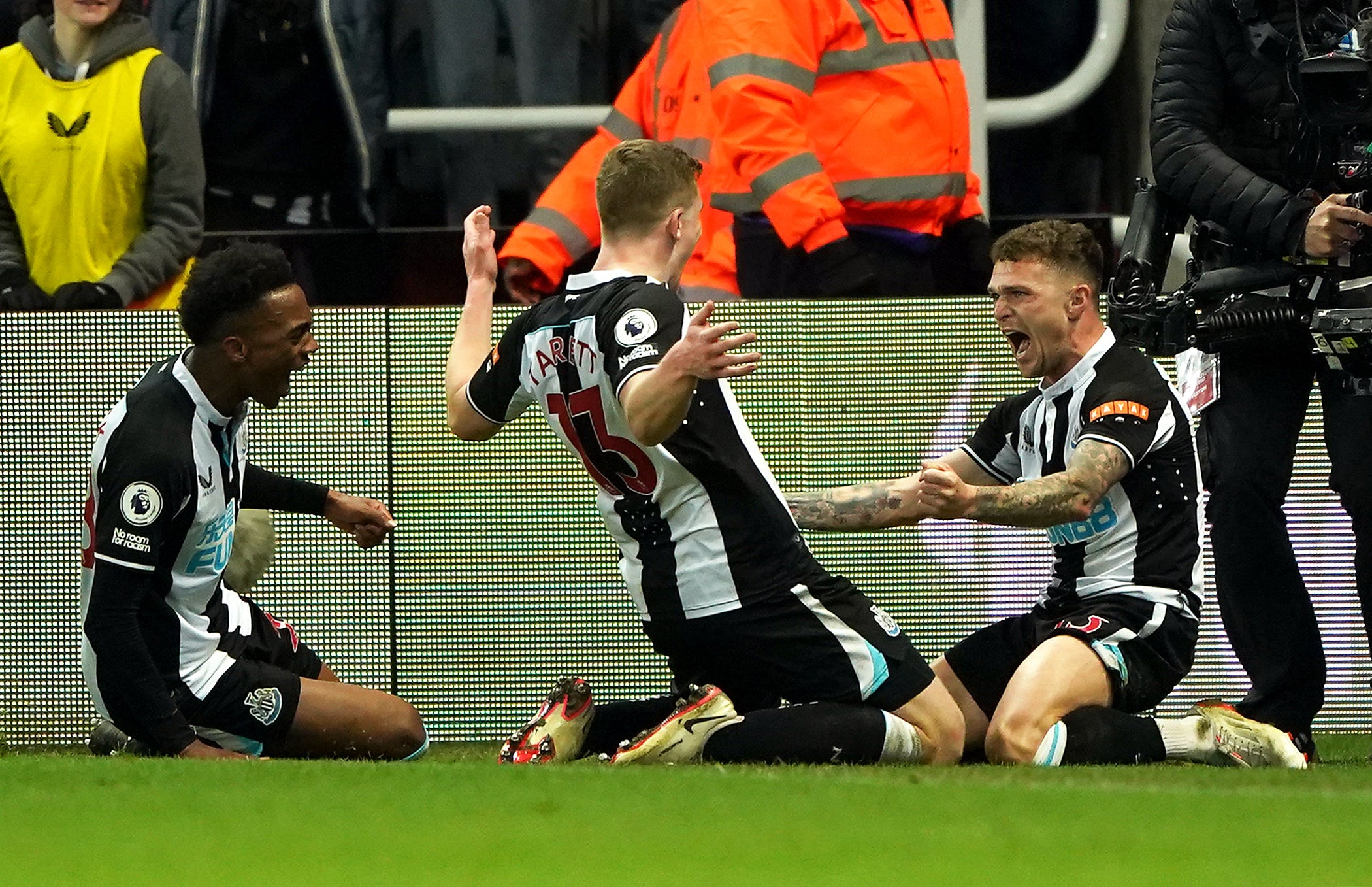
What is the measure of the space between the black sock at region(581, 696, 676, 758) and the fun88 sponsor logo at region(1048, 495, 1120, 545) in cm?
116

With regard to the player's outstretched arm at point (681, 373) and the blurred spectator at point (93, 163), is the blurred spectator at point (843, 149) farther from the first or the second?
the player's outstretched arm at point (681, 373)

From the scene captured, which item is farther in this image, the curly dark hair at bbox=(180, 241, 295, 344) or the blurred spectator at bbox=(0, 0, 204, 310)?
the blurred spectator at bbox=(0, 0, 204, 310)

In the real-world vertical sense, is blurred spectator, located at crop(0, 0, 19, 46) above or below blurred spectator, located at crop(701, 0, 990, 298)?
above

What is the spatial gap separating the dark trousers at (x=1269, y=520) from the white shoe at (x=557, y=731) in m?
1.79

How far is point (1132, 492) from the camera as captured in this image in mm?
4922

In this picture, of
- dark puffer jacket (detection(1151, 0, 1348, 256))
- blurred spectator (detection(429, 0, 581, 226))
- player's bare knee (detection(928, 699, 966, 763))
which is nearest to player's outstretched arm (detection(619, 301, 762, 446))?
player's bare knee (detection(928, 699, 966, 763))

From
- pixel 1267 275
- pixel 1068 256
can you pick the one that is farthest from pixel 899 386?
pixel 1267 275

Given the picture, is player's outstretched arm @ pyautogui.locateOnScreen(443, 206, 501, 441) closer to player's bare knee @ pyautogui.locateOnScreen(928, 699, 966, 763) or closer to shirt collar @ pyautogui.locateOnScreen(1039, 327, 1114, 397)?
player's bare knee @ pyautogui.locateOnScreen(928, 699, 966, 763)

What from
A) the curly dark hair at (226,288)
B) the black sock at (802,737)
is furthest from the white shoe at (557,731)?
the curly dark hair at (226,288)

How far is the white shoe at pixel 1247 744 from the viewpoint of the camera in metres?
4.66

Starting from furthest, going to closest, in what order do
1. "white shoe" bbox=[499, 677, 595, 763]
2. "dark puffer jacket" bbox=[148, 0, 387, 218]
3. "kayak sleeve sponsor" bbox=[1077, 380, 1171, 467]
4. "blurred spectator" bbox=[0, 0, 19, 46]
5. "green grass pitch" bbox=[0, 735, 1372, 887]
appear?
"dark puffer jacket" bbox=[148, 0, 387, 218] < "blurred spectator" bbox=[0, 0, 19, 46] < "kayak sleeve sponsor" bbox=[1077, 380, 1171, 467] < "white shoe" bbox=[499, 677, 595, 763] < "green grass pitch" bbox=[0, 735, 1372, 887]

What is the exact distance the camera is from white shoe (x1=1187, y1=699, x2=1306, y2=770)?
4.66m

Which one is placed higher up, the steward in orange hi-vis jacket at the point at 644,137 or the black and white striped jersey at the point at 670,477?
the steward in orange hi-vis jacket at the point at 644,137

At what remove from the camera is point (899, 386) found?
19.8 feet
